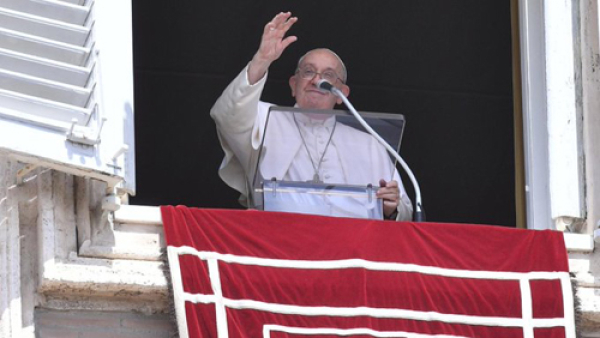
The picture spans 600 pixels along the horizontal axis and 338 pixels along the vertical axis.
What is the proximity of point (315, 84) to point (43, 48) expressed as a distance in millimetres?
1365

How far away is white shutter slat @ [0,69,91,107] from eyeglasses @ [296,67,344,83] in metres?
1.39

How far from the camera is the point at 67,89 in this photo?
7207 millimetres

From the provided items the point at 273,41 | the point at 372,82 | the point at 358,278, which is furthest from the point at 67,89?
the point at 372,82

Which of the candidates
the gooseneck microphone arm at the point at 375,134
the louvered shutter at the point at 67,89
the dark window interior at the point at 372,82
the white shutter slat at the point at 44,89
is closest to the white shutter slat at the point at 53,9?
the louvered shutter at the point at 67,89

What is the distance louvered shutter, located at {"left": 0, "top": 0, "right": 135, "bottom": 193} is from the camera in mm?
7051

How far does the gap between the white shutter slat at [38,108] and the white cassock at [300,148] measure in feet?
3.23

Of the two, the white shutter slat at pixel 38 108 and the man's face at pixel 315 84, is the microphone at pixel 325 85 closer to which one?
the man's face at pixel 315 84

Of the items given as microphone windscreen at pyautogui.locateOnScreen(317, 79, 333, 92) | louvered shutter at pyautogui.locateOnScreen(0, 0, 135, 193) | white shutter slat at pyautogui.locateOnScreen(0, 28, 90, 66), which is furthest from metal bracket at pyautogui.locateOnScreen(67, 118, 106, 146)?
microphone windscreen at pyautogui.locateOnScreen(317, 79, 333, 92)

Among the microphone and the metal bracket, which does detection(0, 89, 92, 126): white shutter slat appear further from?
the microphone

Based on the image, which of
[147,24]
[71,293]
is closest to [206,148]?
[147,24]

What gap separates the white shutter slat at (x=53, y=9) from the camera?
24.1ft

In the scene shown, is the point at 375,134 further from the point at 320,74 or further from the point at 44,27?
the point at 44,27

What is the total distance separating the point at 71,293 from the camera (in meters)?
7.23

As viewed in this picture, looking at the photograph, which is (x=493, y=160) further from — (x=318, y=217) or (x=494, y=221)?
(x=318, y=217)
